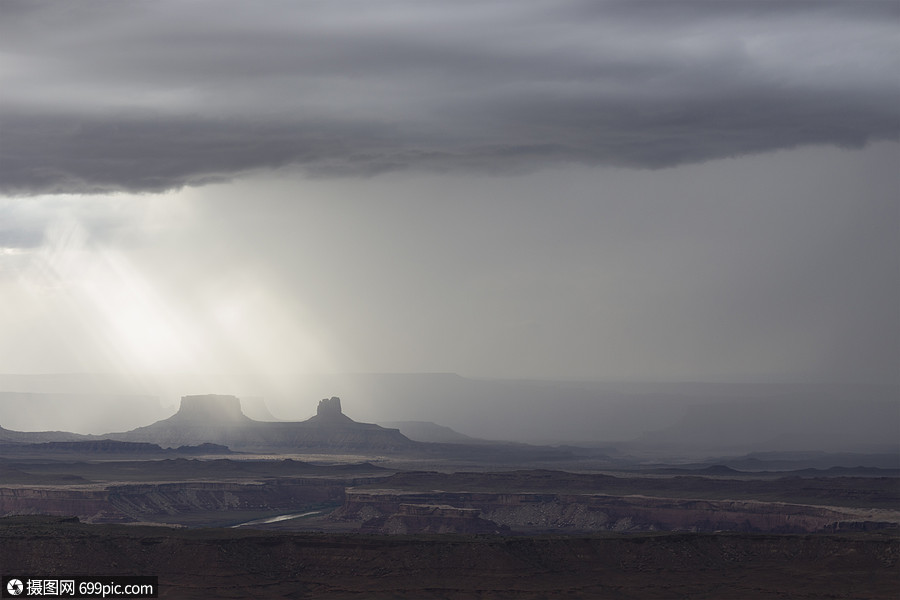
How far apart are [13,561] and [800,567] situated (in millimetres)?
103329

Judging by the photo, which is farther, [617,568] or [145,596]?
[617,568]

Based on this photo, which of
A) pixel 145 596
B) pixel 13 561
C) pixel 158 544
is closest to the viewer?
pixel 145 596

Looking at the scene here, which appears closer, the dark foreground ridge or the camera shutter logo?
the camera shutter logo

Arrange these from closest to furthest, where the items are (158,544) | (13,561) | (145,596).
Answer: (145,596)
(13,561)
(158,544)

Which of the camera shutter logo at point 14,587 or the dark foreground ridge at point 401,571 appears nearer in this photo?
the camera shutter logo at point 14,587

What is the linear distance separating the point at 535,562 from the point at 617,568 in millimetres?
11563

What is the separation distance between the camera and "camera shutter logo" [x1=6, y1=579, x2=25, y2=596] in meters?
167

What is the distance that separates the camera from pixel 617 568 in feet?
652

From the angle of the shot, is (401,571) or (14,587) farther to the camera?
(401,571)

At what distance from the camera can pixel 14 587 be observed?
17000 cm

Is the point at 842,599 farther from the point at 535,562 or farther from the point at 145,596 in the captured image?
the point at 145,596

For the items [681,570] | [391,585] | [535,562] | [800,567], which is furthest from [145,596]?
[800,567]

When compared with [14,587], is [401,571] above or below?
below

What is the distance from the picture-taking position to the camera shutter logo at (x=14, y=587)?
16700 cm
